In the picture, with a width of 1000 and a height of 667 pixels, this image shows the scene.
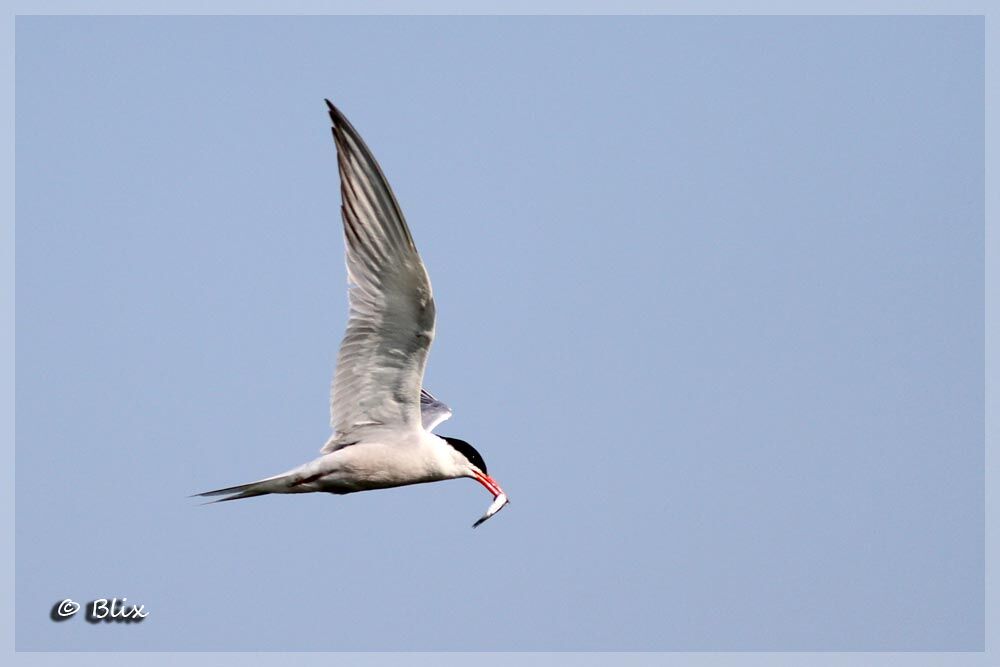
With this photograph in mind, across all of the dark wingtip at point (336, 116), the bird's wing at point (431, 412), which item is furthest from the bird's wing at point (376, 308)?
the bird's wing at point (431, 412)

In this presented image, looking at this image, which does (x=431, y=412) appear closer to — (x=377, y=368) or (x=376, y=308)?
(x=377, y=368)

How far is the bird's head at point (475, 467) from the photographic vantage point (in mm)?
9320

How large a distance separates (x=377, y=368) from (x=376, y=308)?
51cm

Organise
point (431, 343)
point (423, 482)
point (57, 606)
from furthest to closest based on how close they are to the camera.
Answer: point (57, 606)
point (423, 482)
point (431, 343)

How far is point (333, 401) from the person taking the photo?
901 cm

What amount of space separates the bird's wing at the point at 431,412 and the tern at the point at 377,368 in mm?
829

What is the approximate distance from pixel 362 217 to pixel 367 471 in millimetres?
1798

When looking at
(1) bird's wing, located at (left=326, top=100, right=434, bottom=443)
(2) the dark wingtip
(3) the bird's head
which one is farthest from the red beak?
(2) the dark wingtip

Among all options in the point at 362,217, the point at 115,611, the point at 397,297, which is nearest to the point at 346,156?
the point at 362,217

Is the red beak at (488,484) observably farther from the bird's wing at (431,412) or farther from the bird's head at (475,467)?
the bird's wing at (431,412)

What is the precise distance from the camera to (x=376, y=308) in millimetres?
8438

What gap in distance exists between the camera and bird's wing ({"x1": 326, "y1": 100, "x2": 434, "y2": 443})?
7969mm

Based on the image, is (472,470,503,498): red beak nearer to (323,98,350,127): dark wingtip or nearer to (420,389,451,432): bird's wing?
(420,389,451,432): bird's wing

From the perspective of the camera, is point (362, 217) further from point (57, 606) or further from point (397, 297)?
point (57, 606)
